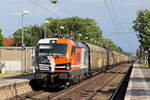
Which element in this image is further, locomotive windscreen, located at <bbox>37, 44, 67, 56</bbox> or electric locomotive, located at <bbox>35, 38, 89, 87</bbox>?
locomotive windscreen, located at <bbox>37, 44, 67, 56</bbox>

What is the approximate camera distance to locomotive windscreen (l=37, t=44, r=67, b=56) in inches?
700

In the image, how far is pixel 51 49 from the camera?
17.9 m

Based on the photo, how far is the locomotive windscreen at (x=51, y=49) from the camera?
1778 centimetres

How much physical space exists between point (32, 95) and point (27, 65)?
1809 centimetres

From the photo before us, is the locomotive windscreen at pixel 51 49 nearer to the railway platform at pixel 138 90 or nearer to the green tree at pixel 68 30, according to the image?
the railway platform at pixel 138 90

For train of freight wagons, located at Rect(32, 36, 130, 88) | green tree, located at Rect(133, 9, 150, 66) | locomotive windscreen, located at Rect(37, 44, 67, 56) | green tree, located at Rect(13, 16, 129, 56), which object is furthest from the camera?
green tree, located at Rect(13, 16, 129, 56)

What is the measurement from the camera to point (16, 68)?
34.2 m

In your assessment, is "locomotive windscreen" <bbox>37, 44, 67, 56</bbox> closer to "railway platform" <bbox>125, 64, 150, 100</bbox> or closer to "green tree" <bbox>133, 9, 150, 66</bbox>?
"railway platform" <bbox>125, 64, 150, 100</bbox>

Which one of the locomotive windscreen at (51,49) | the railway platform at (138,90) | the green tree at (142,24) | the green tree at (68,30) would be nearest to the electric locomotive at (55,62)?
the locomotive windscreen at (51,49)

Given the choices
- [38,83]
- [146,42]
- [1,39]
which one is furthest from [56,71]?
[1,39]

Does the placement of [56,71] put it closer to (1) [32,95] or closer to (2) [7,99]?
(1) [32,95]

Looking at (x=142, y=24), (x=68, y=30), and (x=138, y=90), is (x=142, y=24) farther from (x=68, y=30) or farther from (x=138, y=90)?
(x=138, y=90)

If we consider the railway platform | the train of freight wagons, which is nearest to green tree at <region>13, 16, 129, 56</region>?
the railway platform

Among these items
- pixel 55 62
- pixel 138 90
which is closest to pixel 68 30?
pixel 55 62
